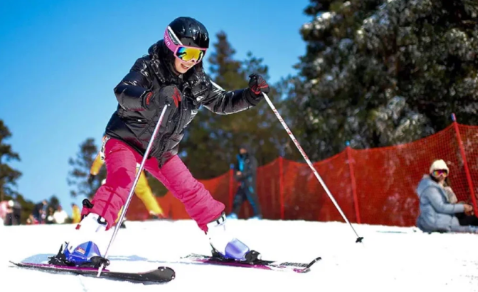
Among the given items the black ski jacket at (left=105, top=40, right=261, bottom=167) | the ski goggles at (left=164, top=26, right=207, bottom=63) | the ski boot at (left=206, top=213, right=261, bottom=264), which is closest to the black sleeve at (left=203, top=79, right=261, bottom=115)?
the black ski jacket at (left=105, top=40, right=261, bottom=167)

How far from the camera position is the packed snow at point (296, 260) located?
7.75 ft

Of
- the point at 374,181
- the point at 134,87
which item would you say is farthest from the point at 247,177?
the point at 134,87

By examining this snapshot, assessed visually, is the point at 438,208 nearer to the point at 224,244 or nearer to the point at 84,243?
the point at 224,244

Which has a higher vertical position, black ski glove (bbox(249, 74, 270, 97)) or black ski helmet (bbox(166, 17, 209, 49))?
black ski helmet (bbox(166, 17, 209, 49))

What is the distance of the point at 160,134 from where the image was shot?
2.98 m

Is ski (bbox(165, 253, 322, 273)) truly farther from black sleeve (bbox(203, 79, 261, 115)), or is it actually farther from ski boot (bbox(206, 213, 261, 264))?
black sleeve (bbox(203, 79, 261, 115))

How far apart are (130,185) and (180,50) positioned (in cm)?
94

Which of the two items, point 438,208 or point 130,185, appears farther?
point 438,208

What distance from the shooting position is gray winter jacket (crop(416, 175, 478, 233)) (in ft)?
17.6

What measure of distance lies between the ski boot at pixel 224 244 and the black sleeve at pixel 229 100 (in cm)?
81

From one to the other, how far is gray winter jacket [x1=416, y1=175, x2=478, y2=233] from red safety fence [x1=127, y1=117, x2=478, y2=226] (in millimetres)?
1040

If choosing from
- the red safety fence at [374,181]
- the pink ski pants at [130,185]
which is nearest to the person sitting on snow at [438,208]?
the red safety fence at [374,181]

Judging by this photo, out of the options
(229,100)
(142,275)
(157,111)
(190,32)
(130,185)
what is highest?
(190,32)

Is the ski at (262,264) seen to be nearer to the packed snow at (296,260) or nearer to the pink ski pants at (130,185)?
the packed snow at (296,260)
